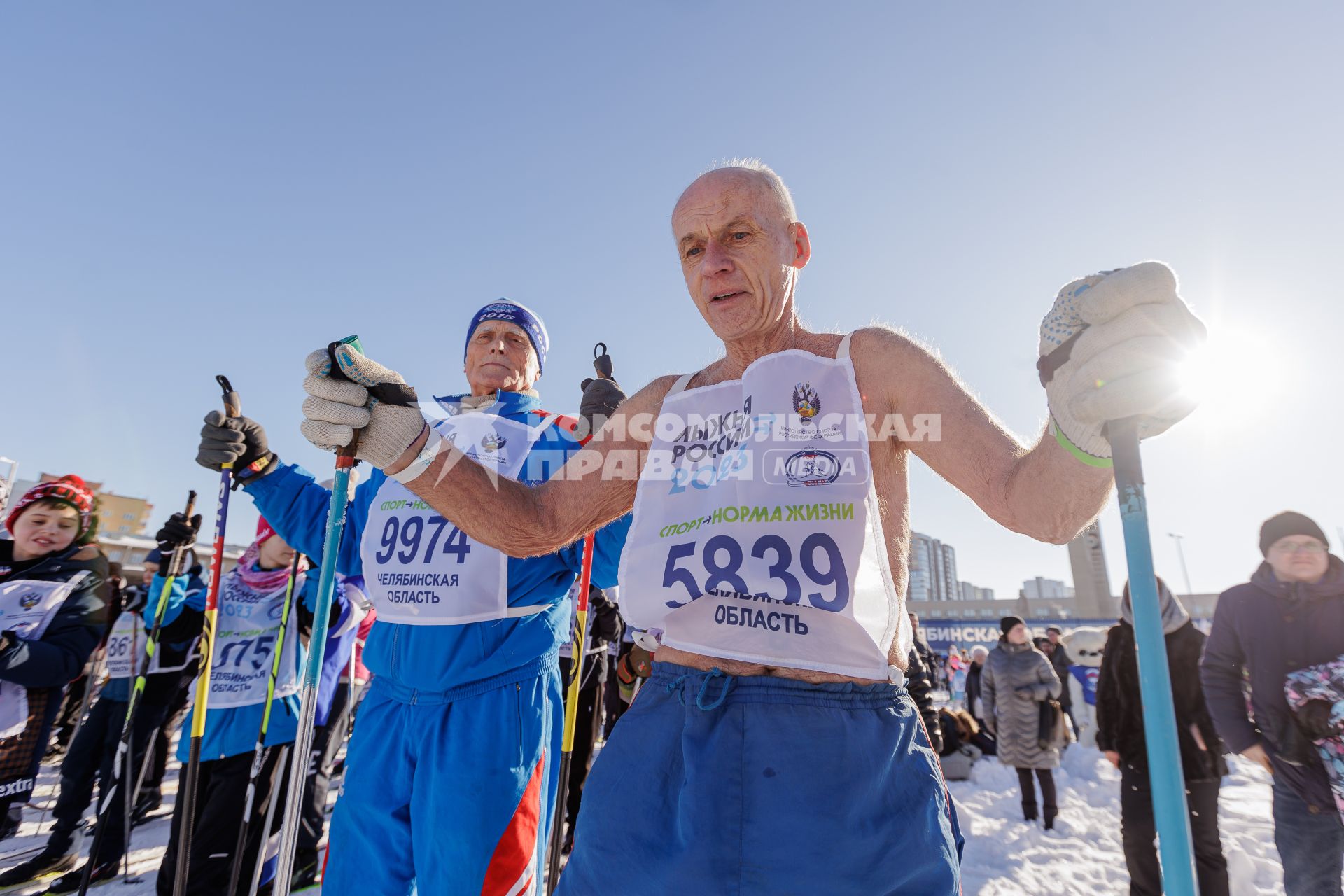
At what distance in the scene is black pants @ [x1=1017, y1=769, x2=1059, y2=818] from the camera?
680 cm

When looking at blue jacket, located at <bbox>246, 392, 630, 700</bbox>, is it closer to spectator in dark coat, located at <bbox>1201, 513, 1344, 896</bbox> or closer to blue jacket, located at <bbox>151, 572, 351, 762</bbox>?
blue jacket, located at <bbox>151, 572, 351, 762</bbox>

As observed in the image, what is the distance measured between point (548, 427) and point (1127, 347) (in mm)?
2282

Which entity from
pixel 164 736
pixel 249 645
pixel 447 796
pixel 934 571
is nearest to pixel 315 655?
pixel 447 796

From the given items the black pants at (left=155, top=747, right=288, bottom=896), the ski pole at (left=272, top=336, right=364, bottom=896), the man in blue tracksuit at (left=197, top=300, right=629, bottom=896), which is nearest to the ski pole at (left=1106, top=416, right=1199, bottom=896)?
the man in blue tracksuit at (left=197, top=300, right=629, bottom=896)

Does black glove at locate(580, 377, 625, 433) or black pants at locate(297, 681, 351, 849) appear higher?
black glove at locate(580, 377, 625, 433)

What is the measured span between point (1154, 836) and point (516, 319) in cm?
478

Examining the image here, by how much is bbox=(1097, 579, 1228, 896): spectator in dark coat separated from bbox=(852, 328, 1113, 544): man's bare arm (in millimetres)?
3346

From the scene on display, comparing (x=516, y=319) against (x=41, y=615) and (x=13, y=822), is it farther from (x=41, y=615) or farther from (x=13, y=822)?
(x=13, y=822)

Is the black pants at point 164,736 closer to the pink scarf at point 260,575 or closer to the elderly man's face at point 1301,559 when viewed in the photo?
the pink scarf at point 260,575

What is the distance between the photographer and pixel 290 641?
→ 4340 mm

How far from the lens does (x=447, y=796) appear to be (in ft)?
7.23

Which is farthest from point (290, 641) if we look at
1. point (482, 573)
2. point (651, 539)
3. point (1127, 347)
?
point (1127, 347)

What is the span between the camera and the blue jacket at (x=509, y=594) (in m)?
2.43

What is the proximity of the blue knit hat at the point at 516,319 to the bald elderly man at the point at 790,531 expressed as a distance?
1.59 meters
